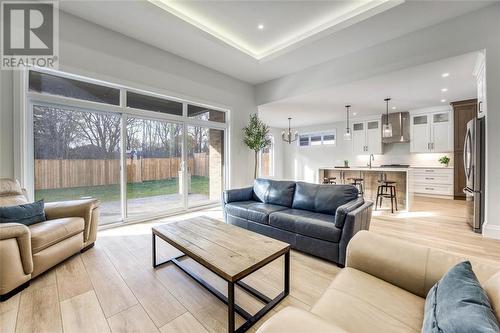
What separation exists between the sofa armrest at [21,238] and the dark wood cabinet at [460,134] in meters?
8.87

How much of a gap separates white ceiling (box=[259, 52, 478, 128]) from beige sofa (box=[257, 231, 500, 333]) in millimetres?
3650

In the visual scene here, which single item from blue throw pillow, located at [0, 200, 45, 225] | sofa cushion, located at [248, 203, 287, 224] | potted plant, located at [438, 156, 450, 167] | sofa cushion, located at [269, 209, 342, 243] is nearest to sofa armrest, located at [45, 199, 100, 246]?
blue throw pillow, located at [0, 200, 45, 225]

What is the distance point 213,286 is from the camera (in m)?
2.01

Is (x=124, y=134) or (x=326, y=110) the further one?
(x=326, y=110)

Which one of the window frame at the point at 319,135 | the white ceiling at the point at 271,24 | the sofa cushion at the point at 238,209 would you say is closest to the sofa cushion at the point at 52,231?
the sofa cushion at the point at 238,209

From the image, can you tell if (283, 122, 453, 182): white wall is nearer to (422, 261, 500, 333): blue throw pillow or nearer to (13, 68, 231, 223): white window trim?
Answer: (13, 68, 231, 223): white window trim

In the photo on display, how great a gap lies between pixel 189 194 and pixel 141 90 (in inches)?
90.4

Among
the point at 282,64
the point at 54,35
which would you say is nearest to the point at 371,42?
the point at 282,64

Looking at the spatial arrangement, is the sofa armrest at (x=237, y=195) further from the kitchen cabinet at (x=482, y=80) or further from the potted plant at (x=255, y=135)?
the kitchen cabinet at (x=482, y=80)

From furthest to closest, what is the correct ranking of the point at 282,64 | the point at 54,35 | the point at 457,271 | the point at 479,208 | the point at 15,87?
the point at 282,64 < the point at 479,208 < the point at 54,35 < the point at 15,87 < the point at 457,271

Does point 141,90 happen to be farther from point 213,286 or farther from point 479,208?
point 479,208

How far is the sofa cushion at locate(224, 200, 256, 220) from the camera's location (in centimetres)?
328

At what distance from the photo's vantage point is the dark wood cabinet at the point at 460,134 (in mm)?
5812

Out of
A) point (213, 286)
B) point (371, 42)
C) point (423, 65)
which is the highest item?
point (371, 42)
